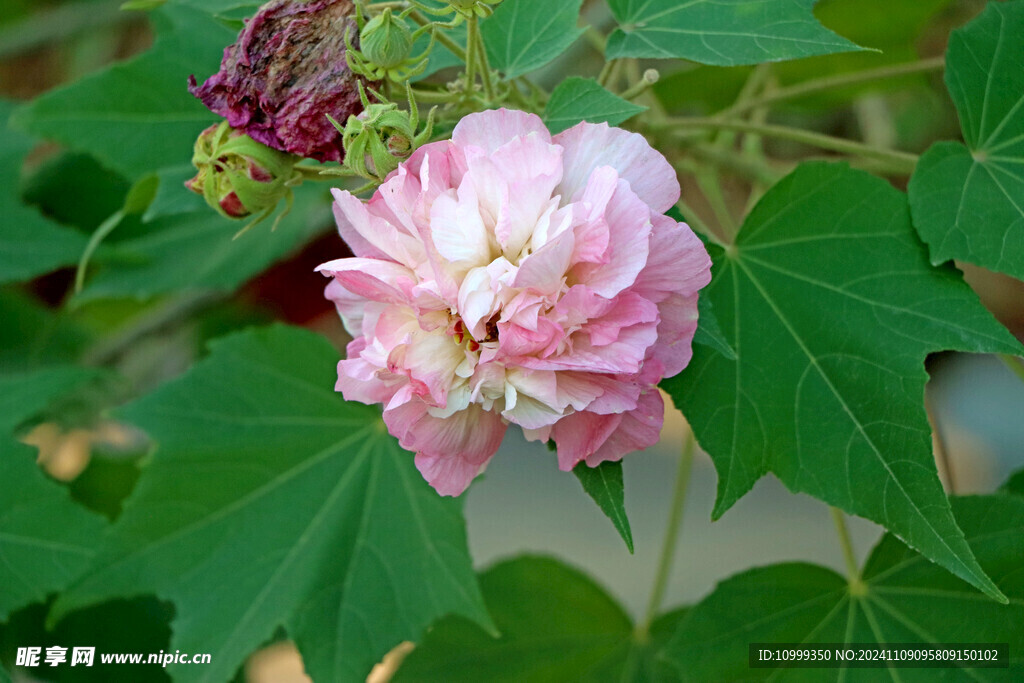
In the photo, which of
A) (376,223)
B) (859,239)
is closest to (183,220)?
(376,223)

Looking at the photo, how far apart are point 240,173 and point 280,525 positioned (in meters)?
0.31

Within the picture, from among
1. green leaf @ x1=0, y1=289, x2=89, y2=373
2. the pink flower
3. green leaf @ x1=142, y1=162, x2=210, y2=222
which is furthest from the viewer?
green leaf @ x1=0, y1=289, x2=89, y2=373

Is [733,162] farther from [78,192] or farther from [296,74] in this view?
[78,192]

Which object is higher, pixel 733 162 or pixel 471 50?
pixel 471 50

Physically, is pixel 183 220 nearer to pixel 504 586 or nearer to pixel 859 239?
pixel 504 586

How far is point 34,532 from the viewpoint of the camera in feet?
2.13

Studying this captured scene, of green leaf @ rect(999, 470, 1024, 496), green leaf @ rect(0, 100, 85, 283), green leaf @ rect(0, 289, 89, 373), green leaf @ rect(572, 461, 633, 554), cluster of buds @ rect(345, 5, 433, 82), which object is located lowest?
green leaf @ rect(0, 289, 89, 373)

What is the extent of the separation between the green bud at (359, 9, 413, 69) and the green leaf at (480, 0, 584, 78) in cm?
9

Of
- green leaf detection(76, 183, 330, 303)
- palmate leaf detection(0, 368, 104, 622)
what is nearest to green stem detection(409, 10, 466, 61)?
green leaf detection(76, 183, 330, 303)

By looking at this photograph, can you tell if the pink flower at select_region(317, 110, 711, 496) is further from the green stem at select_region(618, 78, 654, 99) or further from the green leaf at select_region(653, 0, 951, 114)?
the green leaf at select_region(653, 0, 951, 114)

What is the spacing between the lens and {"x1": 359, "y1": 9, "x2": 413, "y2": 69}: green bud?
412 mm

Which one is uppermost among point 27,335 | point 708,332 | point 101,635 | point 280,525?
point 708,332

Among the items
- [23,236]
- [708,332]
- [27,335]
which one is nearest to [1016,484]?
[708,332]

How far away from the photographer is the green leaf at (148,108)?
732 millimetres
